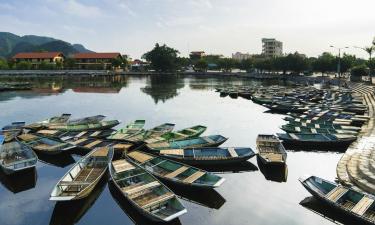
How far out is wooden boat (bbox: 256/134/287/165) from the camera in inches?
1072

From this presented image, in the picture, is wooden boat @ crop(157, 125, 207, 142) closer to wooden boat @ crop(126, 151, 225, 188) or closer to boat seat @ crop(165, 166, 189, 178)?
wooden boat @ crop(126, 151, 225, 188)

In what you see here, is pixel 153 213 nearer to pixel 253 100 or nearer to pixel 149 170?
pixel 149 170

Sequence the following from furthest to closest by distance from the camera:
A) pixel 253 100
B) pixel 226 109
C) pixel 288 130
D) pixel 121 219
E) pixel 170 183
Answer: pixel 253 100, pixel 226 109, pixel 288 130, pixel 170 183, pixel 121 219

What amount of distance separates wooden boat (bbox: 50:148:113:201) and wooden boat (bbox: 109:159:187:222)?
128cm

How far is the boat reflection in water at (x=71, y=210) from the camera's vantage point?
2027 cm

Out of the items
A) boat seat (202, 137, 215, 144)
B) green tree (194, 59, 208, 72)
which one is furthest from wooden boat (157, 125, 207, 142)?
green tree (194, 59, 208, 72)

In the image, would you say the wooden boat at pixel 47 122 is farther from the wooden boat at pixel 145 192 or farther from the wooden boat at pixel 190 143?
the wooden boat at pixel 145 192

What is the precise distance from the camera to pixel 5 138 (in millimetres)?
34094

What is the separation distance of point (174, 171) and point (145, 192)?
13.0ft

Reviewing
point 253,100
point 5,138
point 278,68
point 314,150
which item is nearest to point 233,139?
point 314,150

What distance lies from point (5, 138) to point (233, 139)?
2378 cm

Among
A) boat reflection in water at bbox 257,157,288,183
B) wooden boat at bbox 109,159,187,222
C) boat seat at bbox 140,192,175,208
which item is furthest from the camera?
boat reflection in water at bbox 257,157,288,183

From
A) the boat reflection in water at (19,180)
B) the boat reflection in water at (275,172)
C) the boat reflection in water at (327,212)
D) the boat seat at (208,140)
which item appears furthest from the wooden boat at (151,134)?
the boat reflection in water at (327,212)

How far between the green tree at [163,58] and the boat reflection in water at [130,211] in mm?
149610
